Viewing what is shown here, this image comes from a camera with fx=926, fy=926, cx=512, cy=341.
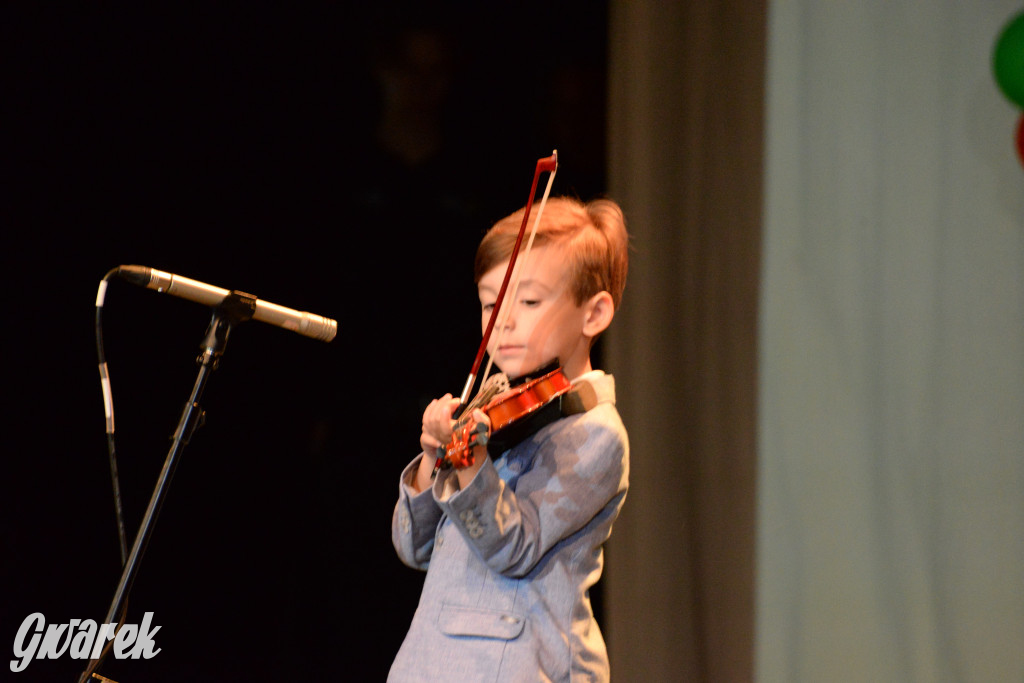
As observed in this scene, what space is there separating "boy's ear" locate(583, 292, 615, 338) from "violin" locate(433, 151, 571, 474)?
86 mm

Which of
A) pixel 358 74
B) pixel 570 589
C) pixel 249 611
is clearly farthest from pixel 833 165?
pixel 249 611

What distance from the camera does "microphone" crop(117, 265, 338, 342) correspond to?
1.18 metres

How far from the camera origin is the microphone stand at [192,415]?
1.15 m

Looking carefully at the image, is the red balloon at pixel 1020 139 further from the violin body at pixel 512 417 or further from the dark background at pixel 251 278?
the violin body at pixel 512 417

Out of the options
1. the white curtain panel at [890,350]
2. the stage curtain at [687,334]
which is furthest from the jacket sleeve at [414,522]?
the white curtain panel at [890,350]

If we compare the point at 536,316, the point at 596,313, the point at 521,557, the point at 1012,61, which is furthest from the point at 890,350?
the point at 521,557

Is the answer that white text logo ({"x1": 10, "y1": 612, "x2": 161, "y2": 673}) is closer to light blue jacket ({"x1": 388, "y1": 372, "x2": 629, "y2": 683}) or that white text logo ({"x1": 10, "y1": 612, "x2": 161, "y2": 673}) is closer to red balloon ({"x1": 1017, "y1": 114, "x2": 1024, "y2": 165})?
light blue jacket ({"x1": 388, "y1": 372, "x2": 629, "y2": 683})

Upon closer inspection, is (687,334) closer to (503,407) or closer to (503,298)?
(503,298)

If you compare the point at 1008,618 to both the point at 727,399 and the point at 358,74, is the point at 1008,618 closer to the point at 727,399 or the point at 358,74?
the point at 727,399

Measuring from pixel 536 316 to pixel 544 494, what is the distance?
0.24 meters

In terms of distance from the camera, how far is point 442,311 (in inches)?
83.3

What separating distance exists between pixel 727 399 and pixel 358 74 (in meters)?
1.15

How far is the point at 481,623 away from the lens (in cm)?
113

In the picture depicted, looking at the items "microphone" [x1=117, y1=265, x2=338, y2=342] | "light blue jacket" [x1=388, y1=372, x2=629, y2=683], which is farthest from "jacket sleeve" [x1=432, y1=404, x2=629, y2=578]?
"microphone" [x1=117, y1=265, x2=338, y2=342]
